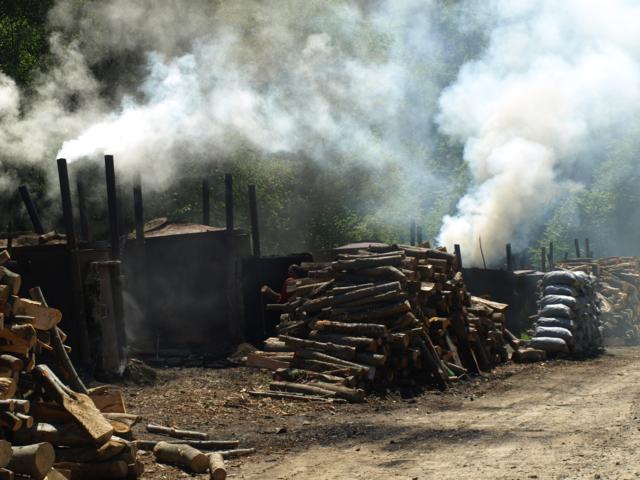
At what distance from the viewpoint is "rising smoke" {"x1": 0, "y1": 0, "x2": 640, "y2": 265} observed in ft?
84.0

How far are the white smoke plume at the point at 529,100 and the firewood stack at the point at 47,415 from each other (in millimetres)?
22321

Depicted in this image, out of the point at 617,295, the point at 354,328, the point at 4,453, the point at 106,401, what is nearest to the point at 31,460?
the point at 4,453

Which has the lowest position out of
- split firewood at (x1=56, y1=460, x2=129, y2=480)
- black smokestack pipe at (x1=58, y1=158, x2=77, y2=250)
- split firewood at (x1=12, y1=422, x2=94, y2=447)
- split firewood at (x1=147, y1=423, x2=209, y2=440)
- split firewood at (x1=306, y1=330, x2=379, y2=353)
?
split firewood at (x1=147, y1=423, x2=209, y2=440)

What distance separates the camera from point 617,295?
2658 cm

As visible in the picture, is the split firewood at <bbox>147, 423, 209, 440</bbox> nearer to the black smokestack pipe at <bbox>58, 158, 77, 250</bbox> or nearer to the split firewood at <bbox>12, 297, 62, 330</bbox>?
the split firewood at <bbox>12, 297, 62, 330</bbox>

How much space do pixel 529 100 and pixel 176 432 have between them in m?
23.3

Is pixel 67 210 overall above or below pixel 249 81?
below

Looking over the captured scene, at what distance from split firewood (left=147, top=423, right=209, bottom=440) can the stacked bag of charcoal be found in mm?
11148

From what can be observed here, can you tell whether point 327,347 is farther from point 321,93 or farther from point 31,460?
point 321,93

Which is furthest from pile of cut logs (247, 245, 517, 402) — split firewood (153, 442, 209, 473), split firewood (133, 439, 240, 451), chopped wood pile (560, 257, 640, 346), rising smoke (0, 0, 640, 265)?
chopped wood pile (560, 257, 640, 346)

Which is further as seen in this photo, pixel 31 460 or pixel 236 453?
pixel 236 453

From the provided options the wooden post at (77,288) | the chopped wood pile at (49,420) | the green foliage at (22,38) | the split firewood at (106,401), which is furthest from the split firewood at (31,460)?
the green foliage at (22,38)

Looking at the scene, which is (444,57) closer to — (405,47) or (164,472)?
(405,47)

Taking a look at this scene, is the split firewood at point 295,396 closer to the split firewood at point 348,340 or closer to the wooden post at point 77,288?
the split firewood at point 348,340
